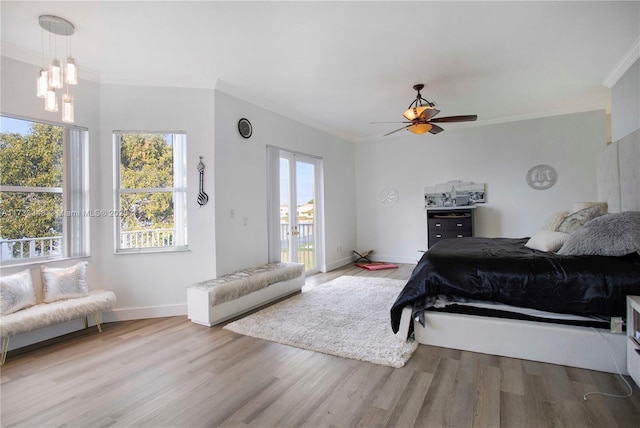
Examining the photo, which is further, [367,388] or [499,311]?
[499,311]

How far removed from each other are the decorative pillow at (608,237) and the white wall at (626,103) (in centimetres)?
166

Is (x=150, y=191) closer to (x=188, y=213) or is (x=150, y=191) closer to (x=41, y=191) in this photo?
(x=188, y=213)

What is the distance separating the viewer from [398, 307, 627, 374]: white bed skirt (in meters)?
2.33

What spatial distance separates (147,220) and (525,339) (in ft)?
13.2

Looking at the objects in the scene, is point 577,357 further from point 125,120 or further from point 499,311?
point 125,120

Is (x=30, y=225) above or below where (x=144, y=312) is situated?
above

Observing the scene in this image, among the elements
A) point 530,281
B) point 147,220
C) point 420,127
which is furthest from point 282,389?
point 420,127

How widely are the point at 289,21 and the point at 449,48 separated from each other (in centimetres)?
163

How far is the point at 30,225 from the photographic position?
3188 mm

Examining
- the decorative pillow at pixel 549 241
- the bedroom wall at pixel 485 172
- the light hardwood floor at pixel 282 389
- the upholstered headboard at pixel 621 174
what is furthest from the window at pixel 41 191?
the upholstered headboard at pixel 621 174

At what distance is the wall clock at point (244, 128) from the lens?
4341 mm

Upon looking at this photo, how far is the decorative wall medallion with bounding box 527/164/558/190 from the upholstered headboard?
1370 mm

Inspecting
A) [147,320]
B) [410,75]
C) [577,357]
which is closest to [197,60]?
[410,75]

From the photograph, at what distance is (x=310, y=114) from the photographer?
216 inches
